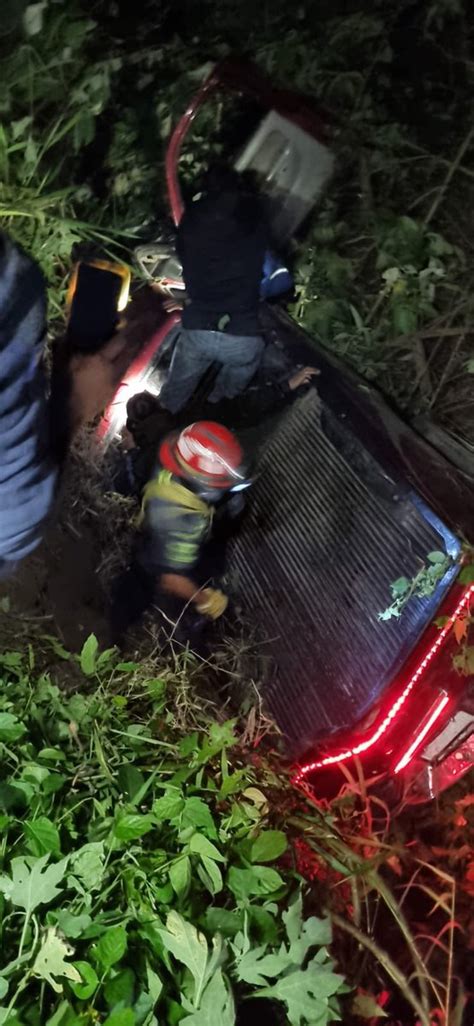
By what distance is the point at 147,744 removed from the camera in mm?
1921

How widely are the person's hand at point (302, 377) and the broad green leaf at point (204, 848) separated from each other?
1842 mm

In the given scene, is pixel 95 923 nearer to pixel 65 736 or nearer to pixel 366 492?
pixel 65 736

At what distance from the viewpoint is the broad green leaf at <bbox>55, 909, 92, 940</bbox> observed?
1312 mm

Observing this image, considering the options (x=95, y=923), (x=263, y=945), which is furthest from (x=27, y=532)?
(x=263, y=945)

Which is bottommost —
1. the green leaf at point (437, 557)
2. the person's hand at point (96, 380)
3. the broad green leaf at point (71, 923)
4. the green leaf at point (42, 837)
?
the person's hand at point (96, 380)

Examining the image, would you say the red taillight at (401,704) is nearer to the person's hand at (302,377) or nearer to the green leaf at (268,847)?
the green leaf at (268,847)

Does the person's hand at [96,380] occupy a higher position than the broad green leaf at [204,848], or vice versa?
the broad green leaf at [204,848]

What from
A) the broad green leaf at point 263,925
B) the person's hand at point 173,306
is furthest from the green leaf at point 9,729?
the person's hand at point 173,306

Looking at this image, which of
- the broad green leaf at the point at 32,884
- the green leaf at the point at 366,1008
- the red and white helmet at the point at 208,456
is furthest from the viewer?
the red and white helmet at the point at 208,456

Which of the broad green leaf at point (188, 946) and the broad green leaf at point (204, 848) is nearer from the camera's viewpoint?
the broad green leaf at point (188, 946)

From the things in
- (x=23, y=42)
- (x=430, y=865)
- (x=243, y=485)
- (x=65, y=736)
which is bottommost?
(x=65, y=736)

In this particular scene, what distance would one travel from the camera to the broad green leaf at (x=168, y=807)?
5.08ft

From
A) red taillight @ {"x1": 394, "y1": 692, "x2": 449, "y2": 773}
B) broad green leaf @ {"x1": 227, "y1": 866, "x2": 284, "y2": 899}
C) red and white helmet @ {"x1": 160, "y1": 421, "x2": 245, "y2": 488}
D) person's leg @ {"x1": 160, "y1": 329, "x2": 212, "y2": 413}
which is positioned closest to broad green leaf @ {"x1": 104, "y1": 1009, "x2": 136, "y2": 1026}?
broad green leaf @ {"x1": 227, "y1": 866, "x2": 284, "y2": 899}

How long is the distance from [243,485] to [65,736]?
1208 millimetres
